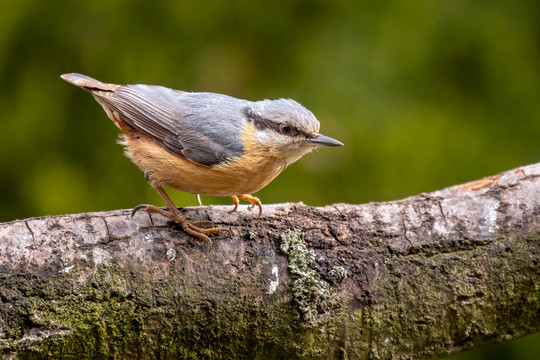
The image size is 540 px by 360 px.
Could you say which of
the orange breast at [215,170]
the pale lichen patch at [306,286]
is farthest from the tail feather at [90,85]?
the pale lichen patch at [306,286]

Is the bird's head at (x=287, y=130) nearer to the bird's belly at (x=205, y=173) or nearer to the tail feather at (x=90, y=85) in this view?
the bird's belly at (x=205, y=173)

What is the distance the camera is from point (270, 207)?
267cm

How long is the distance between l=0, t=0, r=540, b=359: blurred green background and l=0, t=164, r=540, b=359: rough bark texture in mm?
904

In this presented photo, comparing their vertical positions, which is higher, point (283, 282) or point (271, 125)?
point (271, 125)

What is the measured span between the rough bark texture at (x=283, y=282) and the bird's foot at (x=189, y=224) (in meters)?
0.03

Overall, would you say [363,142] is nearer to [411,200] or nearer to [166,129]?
[411,200]

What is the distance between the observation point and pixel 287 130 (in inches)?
109

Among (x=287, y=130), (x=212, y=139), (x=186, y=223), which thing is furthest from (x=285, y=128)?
(x=186, y=223)

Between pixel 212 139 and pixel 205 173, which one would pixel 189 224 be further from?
pixel 212 139

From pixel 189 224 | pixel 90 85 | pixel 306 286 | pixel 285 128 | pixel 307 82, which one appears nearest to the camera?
pixel 306 286

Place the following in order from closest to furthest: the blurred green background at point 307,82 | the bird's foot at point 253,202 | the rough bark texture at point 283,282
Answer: the rough bark texture at point 283,282
the bird's foot at point 253,202
the blurred green background at point 307,82

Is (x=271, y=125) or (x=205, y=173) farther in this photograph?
(x=271, y=125)

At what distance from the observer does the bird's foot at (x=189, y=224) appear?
2359 millimetres

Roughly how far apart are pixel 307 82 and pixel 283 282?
1.67m
